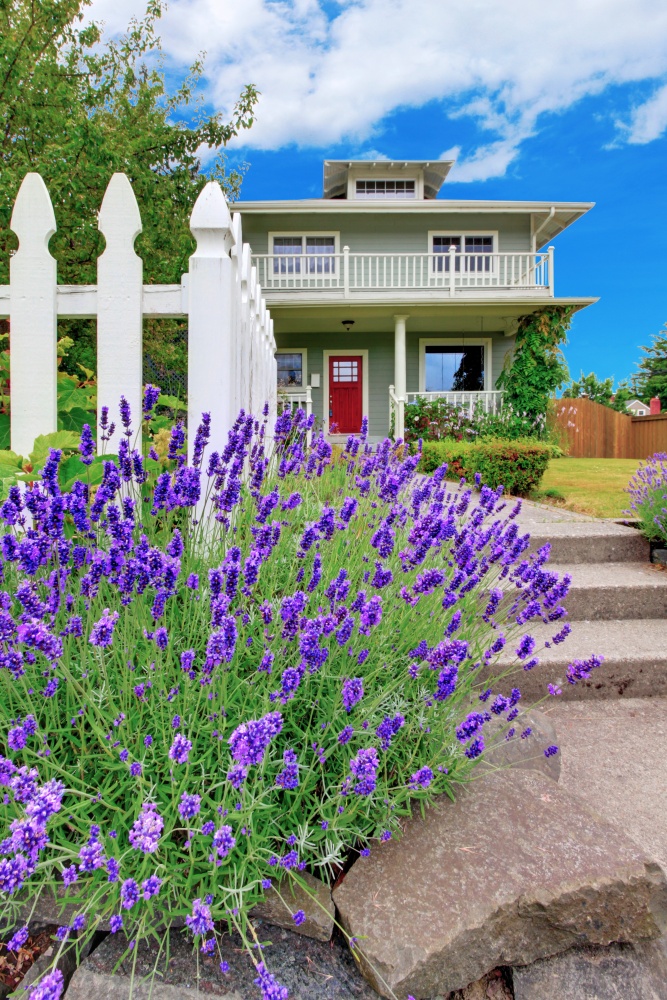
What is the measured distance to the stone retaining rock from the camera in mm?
1098

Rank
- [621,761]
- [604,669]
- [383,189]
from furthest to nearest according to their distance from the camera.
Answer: [383,189] → [604,669] → [621,761]

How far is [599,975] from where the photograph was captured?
1.31 metres

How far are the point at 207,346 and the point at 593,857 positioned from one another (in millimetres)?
2139

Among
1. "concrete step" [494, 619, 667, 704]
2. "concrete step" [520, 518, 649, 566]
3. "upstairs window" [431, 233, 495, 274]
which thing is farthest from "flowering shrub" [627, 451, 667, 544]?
"upstairs window" [431, 233, 495, 274]

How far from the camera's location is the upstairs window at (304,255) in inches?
569

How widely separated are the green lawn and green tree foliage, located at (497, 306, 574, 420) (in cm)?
244

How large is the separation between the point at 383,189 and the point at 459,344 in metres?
5.30

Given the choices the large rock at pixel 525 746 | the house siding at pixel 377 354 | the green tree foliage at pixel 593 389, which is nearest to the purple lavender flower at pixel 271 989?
the large rock at pixel 525 746

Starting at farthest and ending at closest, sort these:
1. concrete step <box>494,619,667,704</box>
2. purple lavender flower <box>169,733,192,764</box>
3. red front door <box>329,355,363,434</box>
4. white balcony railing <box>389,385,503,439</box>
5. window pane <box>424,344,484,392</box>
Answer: window pane <box>424,344,484,392</box>
red front door <box>329,355,363,434</box>
white balcony railing <box>389,385,503,439</box>
concrete step <box>494,619,667,704</box>
purple lavender flower <box>169,733,192,764</box>

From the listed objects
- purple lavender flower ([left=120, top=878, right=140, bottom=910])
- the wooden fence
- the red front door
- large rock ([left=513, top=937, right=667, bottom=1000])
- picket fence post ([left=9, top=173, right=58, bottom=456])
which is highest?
the red front door

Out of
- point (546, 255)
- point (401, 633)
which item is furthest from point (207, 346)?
point (546, 255)

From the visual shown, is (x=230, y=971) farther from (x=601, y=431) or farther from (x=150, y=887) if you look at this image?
(x=601, y=431)

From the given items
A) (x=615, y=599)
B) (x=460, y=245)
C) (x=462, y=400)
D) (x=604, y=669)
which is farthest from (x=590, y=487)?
(x=460, y=245)

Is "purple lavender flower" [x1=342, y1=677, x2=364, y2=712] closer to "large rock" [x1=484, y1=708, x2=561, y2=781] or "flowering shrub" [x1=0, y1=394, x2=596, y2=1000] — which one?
"flowering shrub" [x1=0, y1=394, x2=596, y2=1000]
